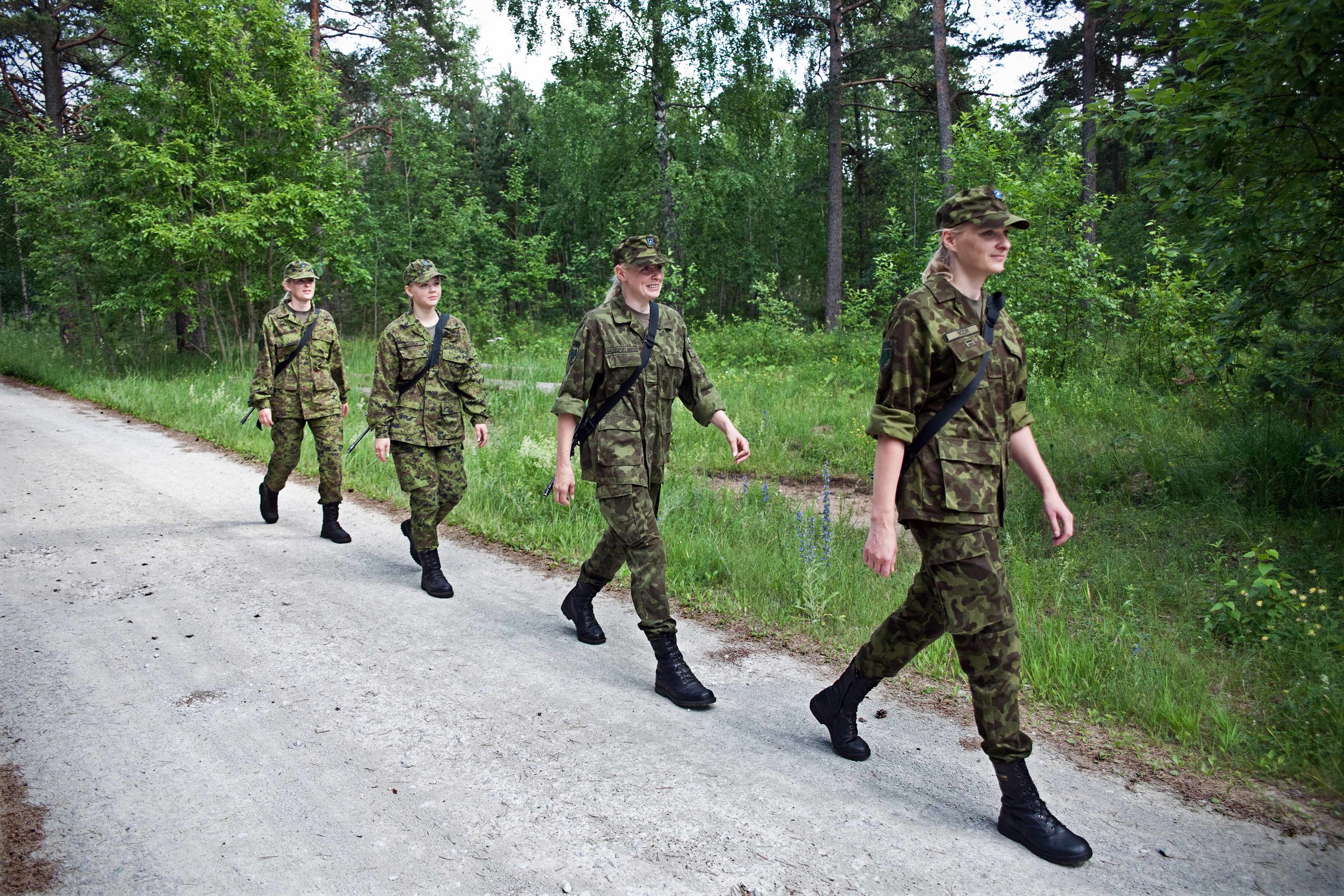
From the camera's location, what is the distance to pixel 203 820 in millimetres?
3178

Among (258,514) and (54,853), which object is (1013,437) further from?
(258,514)

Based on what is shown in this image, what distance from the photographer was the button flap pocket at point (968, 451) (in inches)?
125

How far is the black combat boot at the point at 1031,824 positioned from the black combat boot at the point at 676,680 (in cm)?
144

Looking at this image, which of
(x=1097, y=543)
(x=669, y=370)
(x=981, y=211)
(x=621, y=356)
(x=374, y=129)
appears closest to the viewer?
(x=981, y=211)

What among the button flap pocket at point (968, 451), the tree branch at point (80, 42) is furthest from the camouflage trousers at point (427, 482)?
the tree branch at point (80, 42)

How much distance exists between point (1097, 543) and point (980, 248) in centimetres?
403

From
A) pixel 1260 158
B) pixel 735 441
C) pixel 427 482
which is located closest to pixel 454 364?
pixel 427 482

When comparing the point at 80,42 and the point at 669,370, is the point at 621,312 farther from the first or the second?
the point at 80,42

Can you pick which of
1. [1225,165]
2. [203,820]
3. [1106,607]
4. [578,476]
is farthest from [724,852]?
[578,476]

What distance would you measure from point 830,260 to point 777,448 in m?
15.2

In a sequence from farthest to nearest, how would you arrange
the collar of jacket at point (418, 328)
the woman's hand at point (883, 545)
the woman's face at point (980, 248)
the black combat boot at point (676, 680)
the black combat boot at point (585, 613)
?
the collar of jacket at point (418, 328)
the black combat boot at point (585, 613)
the black combat boot at point (676, 680)
the woman's face at point (980, 248)
the woman's hand at point (883, 545)

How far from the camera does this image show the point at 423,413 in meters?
5.98

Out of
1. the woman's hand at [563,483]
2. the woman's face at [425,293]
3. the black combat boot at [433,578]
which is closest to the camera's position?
the woman's hand at [563,483]

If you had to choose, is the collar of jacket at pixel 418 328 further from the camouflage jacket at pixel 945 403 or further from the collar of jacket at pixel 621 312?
the camouflage jacket at pixel 945 403
